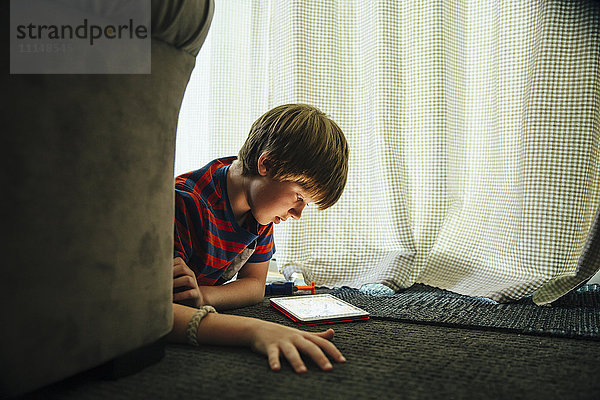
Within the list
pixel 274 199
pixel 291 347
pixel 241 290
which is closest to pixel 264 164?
pixel 274 199

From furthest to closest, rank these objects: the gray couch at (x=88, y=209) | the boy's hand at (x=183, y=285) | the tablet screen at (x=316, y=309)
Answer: the tablet screen at (x=316, y=309), the boy's hand at (x=183, y=285), the gray couch at (x=88, y=209)

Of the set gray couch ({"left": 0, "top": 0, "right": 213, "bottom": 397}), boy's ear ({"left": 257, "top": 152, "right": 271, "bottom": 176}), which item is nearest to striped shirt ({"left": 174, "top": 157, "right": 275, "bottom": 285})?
boy's ear ({"left": 257, "top": 152, "right": 271, "bottom": 176})

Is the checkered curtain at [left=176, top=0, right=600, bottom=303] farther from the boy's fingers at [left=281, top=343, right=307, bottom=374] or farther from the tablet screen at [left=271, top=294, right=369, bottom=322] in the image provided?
the boy's fingers at [left=281, top=343, right=307, bottom=374]

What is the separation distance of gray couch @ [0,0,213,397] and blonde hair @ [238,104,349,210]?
1.11ft

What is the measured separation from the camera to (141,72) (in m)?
0.54

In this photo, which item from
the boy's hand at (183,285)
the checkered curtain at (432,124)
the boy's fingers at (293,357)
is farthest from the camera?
the checkered curtain at (432,124)

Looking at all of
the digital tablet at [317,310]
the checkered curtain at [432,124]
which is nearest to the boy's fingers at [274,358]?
the digital tablet at [317,310]

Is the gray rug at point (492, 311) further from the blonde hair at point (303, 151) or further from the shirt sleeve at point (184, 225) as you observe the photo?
the shirt sleeve at point (184, 225)

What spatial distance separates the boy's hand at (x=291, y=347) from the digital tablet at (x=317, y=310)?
0.22m

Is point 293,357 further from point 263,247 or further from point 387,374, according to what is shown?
point 263,247

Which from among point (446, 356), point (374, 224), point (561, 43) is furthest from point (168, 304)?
point (561, 43)

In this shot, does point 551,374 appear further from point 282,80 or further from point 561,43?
point 282,80

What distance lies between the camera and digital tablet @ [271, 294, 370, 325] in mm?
886

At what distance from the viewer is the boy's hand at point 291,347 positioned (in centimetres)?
60
